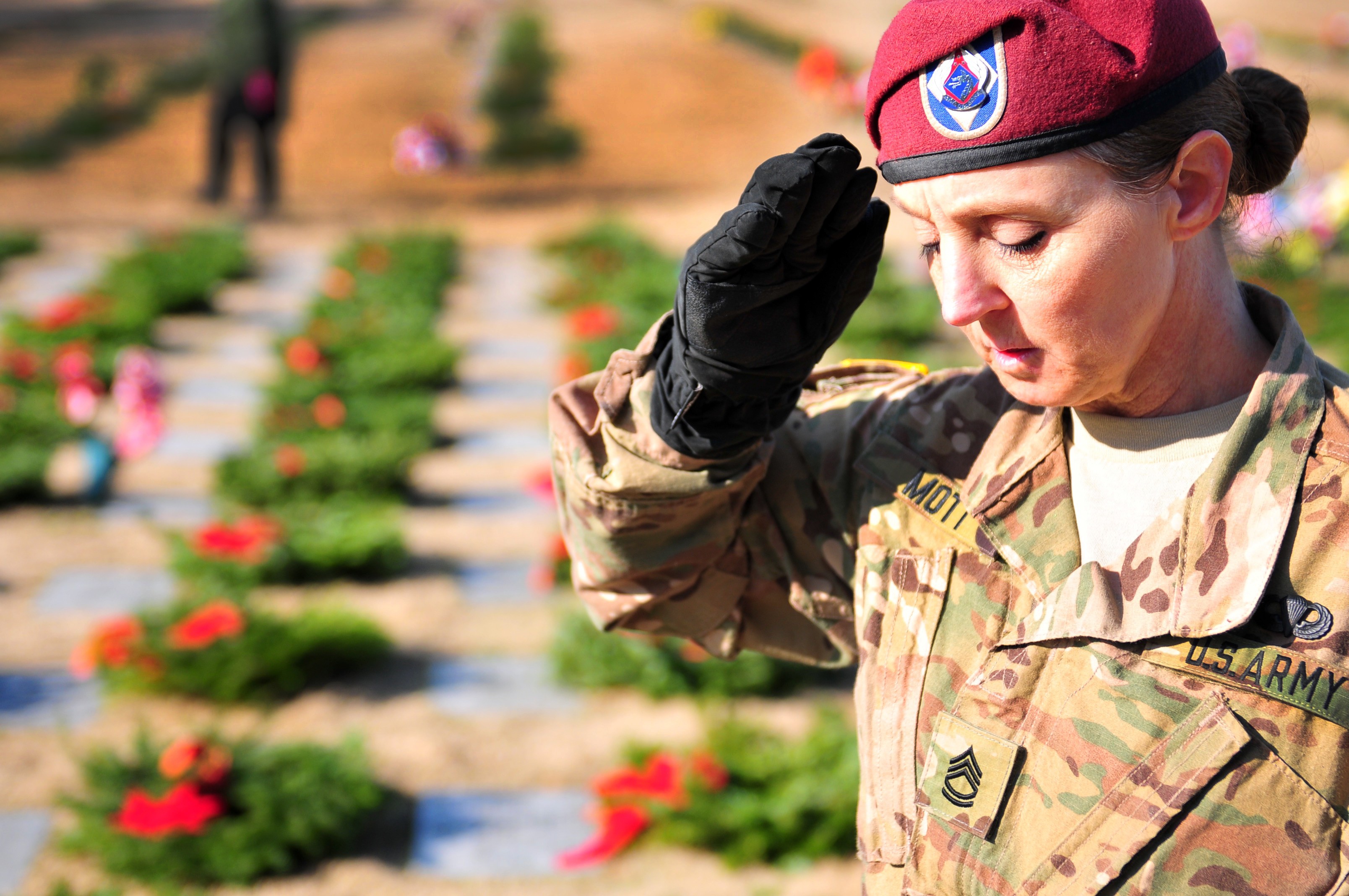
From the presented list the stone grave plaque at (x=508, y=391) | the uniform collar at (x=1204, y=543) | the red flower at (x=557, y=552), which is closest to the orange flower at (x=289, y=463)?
the red flower at (x=557, y=552)

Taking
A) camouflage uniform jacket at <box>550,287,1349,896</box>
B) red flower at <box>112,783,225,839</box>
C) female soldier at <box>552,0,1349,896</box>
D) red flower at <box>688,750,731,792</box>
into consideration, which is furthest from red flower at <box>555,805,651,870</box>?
female soldier at <box>552,0,1349,896</box>

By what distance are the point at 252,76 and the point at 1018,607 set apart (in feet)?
32.0

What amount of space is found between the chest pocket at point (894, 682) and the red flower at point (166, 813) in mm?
2238

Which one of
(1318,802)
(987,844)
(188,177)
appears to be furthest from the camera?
(188,177)

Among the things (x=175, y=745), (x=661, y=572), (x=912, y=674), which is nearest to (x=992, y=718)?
(x=912, y=674)

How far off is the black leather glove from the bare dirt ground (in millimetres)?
639

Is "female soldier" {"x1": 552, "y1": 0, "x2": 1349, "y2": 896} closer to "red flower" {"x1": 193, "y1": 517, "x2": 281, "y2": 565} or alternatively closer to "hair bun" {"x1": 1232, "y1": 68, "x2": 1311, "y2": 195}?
"hair bun" {"x1": 1232, "y1": 68, "x2": 1311, "y2": 195}

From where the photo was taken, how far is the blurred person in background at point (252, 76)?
31.9 feet

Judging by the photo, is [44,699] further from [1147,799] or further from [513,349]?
[513,349]

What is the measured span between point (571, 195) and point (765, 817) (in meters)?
9.96

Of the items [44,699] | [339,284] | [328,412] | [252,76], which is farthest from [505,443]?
[252,76]

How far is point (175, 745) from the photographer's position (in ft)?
10.7

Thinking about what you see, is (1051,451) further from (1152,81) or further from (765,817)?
(765,817)

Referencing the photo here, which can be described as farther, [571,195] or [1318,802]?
[571,195]
